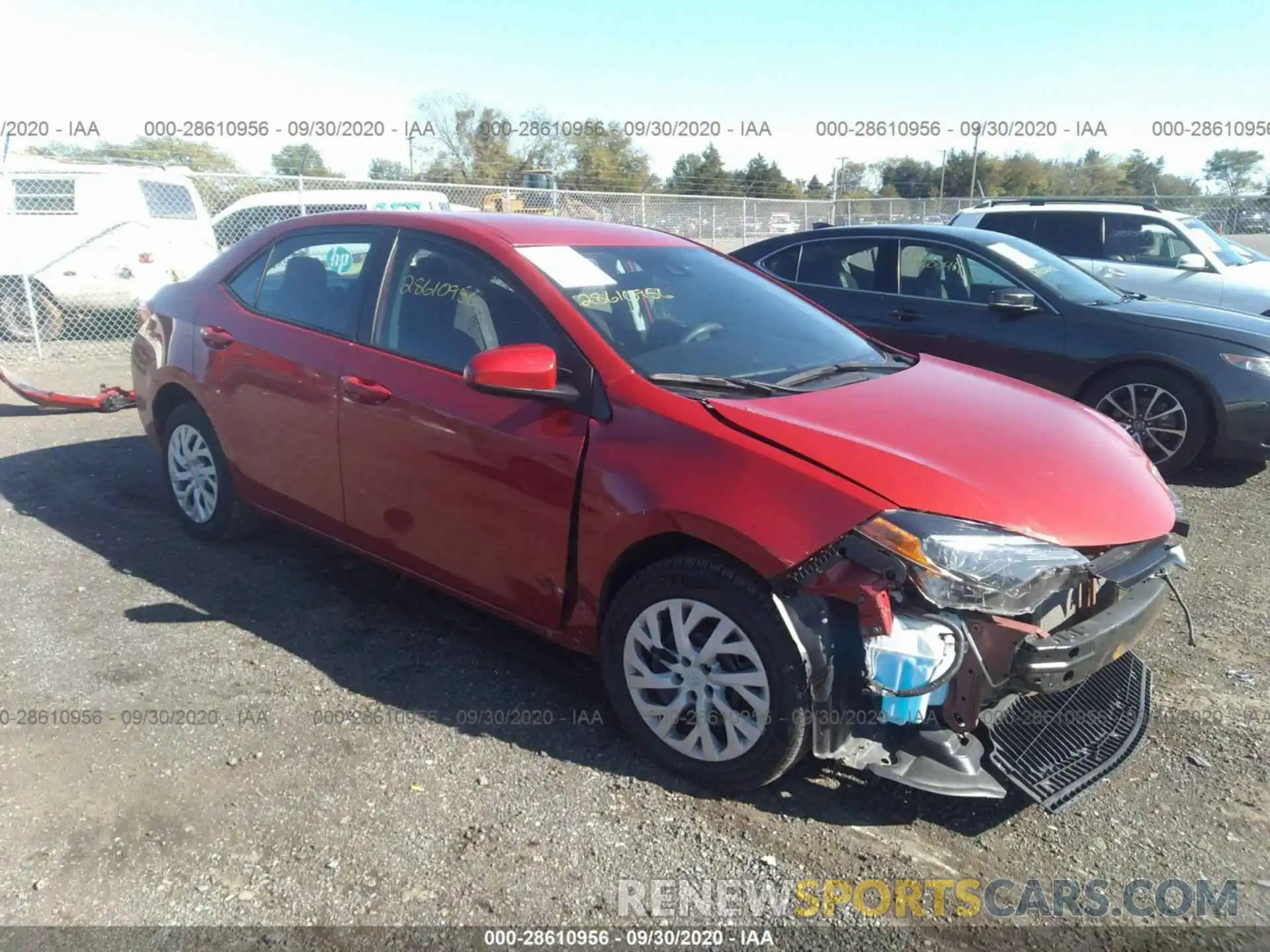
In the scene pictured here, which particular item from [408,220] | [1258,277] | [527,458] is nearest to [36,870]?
[527,458]

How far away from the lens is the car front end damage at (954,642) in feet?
8.20

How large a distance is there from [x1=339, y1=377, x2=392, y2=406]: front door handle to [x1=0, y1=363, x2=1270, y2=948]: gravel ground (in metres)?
1.00

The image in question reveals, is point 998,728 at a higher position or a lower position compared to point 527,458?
lower

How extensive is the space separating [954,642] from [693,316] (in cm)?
165

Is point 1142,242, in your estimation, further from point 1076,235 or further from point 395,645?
point 395,645

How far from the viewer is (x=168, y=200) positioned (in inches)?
463

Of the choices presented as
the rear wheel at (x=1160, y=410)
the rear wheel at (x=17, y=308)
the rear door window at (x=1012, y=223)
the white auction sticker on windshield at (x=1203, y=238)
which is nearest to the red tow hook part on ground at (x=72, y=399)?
the rear wheel at (x=17, y=308)

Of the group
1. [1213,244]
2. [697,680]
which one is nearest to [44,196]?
[697,680]

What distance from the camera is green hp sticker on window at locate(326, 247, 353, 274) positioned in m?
4.04

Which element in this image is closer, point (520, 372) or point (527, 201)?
point (520, 372)

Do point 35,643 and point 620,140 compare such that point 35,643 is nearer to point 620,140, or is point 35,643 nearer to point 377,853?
point 377,853

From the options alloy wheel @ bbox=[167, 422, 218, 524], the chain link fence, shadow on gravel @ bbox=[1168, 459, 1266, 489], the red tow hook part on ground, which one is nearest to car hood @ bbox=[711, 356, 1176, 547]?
alloy wheel @ bbox=[167, 422, 218, 524]

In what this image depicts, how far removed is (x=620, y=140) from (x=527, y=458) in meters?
43.4

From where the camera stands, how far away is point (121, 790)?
9.58ft
